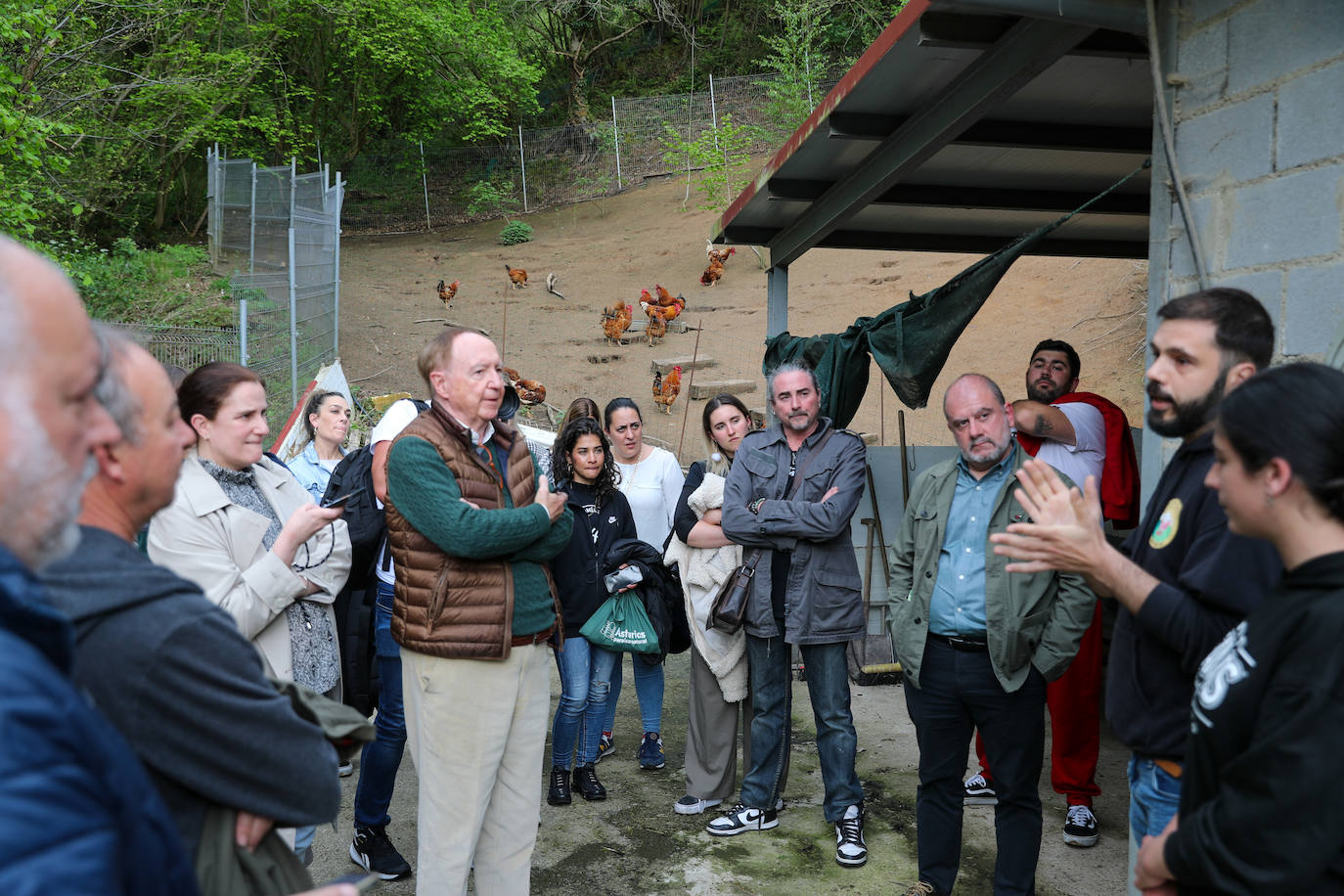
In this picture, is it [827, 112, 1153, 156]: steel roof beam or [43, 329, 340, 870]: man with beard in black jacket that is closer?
[43, 329, 340, 870]: man with beard in black jacket

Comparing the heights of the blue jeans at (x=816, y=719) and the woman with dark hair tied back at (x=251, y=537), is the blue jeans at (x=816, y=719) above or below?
below

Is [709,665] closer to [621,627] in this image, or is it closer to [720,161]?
[621,627]

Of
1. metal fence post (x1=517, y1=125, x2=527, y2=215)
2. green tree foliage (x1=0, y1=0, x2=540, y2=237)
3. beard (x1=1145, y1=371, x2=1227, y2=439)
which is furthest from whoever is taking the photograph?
metal fence post (x1=517, y1=125, x2=527, y2=215)

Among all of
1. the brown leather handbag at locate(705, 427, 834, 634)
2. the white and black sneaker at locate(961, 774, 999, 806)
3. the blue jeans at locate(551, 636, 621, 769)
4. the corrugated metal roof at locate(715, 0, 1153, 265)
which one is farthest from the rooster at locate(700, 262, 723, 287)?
the white and black sneaker at locate(961, 774, 999, 806)

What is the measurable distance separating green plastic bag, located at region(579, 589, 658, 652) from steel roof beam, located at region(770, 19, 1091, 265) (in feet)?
8.33

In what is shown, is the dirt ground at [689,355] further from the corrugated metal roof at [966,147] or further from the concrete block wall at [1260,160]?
the corrugated metal roof at [966,147]

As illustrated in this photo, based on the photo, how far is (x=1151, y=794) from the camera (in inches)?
92.1

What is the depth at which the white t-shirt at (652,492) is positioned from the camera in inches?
210

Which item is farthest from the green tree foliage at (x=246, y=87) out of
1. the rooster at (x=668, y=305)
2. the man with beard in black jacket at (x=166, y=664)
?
the man with beard in black jacket at (x=166, y=664)

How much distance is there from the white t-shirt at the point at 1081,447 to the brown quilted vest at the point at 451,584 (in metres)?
2.80

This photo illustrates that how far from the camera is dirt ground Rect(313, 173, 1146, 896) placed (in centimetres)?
414

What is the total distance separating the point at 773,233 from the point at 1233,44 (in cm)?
415

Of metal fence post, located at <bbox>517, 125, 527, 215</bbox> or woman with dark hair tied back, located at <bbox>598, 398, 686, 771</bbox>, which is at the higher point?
metal fence post, located at <bbox>517, 125, 527, 215</bbox>

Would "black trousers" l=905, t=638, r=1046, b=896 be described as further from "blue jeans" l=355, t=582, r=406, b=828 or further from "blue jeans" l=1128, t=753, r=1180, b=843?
"blue jeans" l=355, t=582, r=406, b=828
